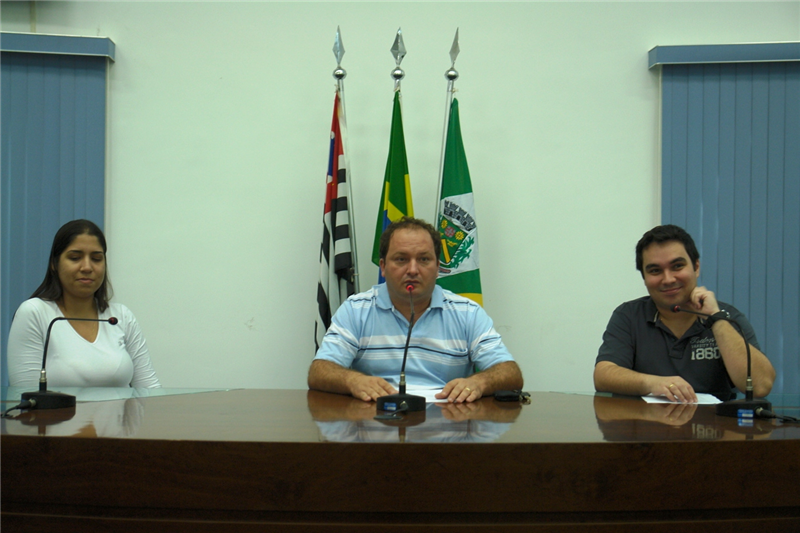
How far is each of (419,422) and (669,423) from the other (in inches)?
20.7

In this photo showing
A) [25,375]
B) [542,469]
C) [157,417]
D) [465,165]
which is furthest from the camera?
[465,165]

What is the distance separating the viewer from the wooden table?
3.52 ft

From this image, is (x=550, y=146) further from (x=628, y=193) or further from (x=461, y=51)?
(x=461, y=51)

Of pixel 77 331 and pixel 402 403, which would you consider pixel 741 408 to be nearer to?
pixel 402 403

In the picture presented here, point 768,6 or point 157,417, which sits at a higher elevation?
point 768,6

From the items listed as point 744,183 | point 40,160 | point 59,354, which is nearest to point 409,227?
point 59,354

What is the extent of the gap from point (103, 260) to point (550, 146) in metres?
2.26

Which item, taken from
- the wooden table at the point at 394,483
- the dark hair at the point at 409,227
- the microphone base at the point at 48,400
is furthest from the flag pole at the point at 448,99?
the wooden table at the point at 394,483

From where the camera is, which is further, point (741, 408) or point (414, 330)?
point (414, 330)

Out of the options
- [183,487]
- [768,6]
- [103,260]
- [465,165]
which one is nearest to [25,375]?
[103,260]

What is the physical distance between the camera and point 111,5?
3.38 metres

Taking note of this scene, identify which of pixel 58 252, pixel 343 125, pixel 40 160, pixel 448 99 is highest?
pixel 448 99

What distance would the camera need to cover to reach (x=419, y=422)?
4.34ft

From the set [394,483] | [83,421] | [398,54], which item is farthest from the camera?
[398,54]
